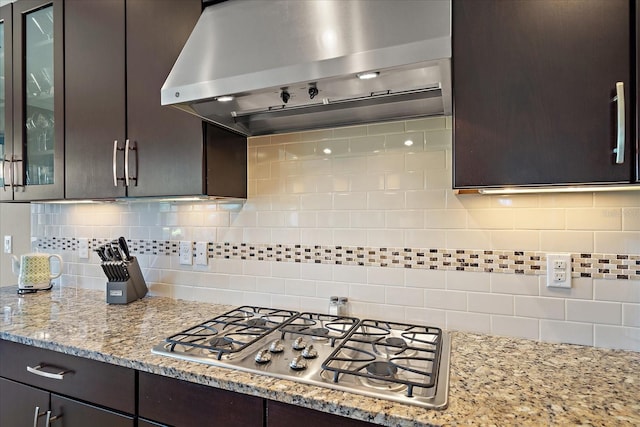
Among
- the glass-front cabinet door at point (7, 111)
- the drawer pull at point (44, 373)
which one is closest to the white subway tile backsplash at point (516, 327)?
the drawer pull at point (44, 373)

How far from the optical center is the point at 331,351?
3.82ft

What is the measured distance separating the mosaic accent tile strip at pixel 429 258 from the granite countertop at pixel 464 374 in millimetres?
248

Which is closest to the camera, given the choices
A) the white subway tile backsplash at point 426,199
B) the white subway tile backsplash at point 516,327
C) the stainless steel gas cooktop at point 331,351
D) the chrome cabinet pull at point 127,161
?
the stainless steel gas cooktop at point 331,351

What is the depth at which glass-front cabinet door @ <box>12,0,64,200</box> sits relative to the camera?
→ 172 cm

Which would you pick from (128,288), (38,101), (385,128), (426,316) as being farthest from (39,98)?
(426,316)

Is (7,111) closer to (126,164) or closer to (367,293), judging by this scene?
(126,164)

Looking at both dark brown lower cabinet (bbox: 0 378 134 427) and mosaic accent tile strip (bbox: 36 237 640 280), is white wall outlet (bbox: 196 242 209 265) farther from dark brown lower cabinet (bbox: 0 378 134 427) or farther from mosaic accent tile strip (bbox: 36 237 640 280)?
dark brown lower cabinet (bbox: 0 378 134 427)

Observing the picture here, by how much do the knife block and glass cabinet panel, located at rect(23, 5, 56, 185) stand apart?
0.56 m

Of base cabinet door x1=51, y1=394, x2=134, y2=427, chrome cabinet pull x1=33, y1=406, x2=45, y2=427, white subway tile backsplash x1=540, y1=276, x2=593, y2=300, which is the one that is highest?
white subway tile backsplash x1=540, y1=276, x2=593, y2=300

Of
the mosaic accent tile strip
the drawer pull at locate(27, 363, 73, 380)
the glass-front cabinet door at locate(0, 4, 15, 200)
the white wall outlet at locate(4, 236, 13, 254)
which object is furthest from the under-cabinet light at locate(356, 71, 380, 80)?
the white wall outlet at locate(4, 236, 13, 254)

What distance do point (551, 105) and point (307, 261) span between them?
3.41ft

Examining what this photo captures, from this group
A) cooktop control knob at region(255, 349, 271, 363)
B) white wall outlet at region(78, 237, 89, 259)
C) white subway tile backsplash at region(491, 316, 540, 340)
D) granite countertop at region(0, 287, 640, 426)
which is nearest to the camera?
granite countertop at region(0, 287, 640, 426)

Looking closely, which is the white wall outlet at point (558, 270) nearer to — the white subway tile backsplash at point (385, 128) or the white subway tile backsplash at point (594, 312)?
the white subway tile backsplash at point (594, 312)

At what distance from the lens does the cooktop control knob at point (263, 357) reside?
1.05 metres
